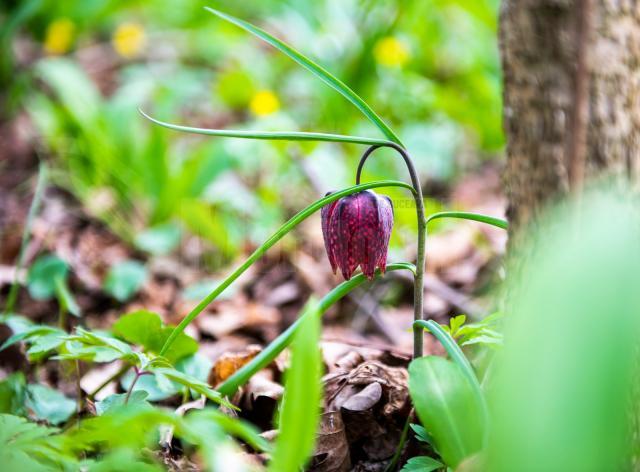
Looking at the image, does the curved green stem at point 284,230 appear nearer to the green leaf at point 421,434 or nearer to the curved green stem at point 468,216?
the curved green stem at point 468,216

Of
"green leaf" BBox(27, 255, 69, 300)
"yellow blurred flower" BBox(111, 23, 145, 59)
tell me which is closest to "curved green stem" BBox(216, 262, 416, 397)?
"green leaf" BBox(27, 255, 69, 300)

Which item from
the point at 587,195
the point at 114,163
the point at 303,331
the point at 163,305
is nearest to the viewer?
the point at 303,331

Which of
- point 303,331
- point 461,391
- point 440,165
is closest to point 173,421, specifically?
point 303,331

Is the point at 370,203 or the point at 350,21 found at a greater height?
the point at 350,21

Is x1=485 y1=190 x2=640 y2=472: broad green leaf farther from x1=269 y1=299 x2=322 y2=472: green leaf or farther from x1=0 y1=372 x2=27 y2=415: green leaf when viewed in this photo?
x1=0 y1=372 x2=27 y2=415: green leaf

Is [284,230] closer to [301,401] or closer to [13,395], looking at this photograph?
[301,401]

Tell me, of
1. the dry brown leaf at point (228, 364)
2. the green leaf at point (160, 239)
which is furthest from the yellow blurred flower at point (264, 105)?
the dry brown leaf at point (228, 364)

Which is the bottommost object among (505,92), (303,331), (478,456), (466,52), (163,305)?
(163,305)

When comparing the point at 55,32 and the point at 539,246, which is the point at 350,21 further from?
the point at 539,246
